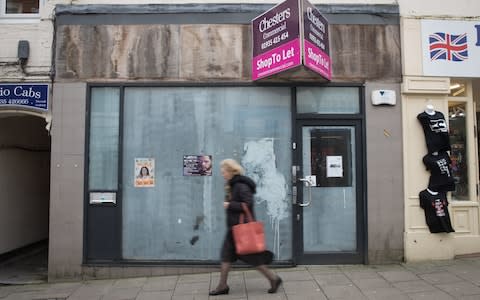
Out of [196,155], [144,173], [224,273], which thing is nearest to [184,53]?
[196,155]

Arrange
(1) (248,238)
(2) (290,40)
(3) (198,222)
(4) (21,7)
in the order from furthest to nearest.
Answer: (4) (21,7) → (3) (198,222) → (2) (290,40) → (1) (248,238)

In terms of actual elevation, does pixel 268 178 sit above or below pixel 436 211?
above

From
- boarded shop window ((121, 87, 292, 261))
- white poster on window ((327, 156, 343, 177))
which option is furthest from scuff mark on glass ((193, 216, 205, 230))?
white poster on window ((327, 156, 343, 177))

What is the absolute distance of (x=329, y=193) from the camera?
7.16 metres

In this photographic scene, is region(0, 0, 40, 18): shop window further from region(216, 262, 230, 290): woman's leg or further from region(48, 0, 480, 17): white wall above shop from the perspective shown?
region(216, 262, 230, 290): woman's leg

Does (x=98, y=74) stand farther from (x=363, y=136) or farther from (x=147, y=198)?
(x=363, y=136)

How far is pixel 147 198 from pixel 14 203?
3.50 metres

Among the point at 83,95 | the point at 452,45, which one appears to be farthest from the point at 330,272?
the point at 83,95

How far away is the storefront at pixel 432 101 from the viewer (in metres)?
7.06

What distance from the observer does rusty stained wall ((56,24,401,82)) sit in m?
7.15

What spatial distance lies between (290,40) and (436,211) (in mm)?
3633

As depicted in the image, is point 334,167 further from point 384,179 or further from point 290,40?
point 290,40

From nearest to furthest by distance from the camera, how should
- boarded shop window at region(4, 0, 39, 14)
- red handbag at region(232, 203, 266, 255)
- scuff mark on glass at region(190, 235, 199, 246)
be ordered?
red handbag at region(232, 203, 266, 255) < scuff mark on glass at region(190, 235, 199, 246) < boarded shop window at region(4, 0, 39, 14)

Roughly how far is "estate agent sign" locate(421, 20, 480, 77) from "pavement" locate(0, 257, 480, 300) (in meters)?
3.18
